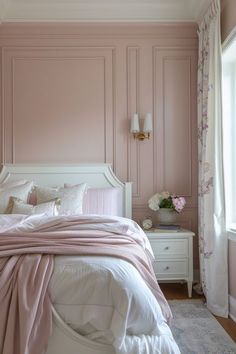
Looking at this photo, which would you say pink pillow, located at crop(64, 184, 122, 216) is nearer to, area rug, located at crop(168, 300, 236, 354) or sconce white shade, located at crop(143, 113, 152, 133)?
sconce white shade, located at crop(143, 113, 152, 133)

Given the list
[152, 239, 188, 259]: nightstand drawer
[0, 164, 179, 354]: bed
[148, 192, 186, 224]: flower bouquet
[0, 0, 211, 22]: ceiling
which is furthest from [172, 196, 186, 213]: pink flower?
[0, 0, 211, 22]: ceiling

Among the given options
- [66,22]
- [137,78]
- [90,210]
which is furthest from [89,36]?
[90,210]

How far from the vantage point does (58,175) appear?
3543 millimetres

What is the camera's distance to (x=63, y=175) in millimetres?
3541

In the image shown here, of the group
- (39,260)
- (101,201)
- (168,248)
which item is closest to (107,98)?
(101,201)

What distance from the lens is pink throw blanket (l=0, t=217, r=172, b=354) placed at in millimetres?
1388

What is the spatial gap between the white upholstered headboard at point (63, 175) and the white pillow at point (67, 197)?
40 centimetres

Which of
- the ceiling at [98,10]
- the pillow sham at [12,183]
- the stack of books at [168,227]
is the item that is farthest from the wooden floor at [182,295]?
the ceiling at [98,10]

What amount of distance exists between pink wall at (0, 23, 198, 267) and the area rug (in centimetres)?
105

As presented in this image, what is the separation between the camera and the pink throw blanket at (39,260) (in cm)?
139

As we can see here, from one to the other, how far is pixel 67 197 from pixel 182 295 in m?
1.57

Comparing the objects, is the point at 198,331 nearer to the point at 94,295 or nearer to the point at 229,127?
the point at 94,295

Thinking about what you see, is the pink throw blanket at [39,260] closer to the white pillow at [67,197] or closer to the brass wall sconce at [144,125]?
the white pillow at [67,197]

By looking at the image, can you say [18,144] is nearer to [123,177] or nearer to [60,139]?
[60,139]
